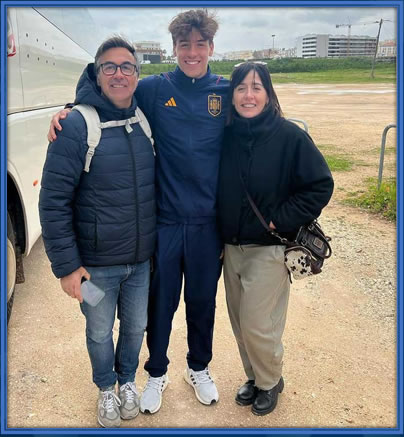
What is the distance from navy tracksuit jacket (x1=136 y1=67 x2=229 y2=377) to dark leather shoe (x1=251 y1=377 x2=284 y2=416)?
0.73 m

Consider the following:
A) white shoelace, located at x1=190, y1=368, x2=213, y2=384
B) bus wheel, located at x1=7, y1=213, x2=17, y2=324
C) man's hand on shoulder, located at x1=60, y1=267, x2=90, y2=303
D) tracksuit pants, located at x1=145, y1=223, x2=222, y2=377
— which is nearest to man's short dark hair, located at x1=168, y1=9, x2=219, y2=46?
tracksuit pants, located at x1=145, y1=223, x2=222, y2=377

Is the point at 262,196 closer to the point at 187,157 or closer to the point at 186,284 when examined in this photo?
the point at 187,157

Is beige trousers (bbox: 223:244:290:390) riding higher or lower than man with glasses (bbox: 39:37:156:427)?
lower

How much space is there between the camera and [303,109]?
756 inches

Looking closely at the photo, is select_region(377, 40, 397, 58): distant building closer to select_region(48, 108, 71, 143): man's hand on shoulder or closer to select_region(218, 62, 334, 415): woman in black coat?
select_region(218, 62, 334, 415): woman in black coat

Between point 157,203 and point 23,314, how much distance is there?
1.89 meters

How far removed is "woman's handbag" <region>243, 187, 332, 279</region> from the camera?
2404 mm

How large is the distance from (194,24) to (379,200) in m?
4.67

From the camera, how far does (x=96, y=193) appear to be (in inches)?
A: 85.0

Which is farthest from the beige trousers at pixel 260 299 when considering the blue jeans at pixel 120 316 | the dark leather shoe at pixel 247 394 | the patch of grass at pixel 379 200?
the patch of grass at pixel 379 200

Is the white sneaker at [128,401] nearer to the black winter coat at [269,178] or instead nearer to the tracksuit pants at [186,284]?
the tracksuit pants at [186,284]

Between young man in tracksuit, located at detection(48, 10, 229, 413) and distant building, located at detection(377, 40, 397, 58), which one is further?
distant building, located at detection(377, 40, 397, 58)

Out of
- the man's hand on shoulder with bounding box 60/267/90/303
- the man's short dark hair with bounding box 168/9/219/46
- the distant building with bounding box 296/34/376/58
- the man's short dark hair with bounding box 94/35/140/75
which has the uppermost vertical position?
the distant building with bounding box 296/34/376/58

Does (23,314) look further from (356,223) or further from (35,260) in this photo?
(356,223)
